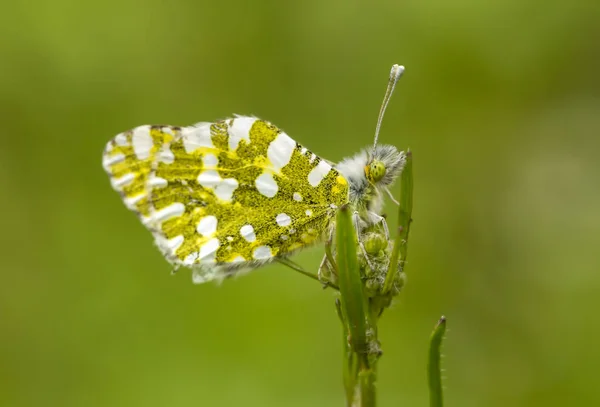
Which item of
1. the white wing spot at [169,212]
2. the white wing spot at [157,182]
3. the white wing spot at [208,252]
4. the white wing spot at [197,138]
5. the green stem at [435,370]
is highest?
the white wing spot at [197,138]

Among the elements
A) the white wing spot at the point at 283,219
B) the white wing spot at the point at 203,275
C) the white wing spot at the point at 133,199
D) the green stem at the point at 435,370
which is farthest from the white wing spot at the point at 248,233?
the green stem at the point at 435,370

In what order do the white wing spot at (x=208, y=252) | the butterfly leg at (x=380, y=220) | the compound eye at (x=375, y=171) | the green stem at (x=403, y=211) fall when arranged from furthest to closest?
the white wing spot at (x=208, y=252)
the compound eye at (x=375, y=171)
the butterfly leg at (x=380, y=220)
the green stem at (x=403, y=211)

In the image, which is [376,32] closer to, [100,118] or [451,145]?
[451,145]

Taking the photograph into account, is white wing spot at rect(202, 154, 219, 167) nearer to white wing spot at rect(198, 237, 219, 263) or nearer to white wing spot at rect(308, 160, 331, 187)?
white wing spot at rect(198, 237, 219, 263)

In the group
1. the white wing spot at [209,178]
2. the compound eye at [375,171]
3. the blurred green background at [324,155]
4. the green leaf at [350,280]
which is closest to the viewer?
the green leaf at [350,280]

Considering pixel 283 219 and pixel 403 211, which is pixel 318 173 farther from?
pixel 403 211

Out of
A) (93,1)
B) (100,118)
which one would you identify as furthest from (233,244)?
(93,1)

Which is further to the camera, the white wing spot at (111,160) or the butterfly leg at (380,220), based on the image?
the white wing spot at (111,160)

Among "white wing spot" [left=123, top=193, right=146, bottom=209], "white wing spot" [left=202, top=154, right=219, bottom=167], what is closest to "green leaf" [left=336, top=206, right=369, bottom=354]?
"white wing spot" [left=202, top=154, right=219, bottom=167]

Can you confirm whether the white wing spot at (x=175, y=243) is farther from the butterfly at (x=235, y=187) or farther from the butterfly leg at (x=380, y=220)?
the butterfly leg at (x=380, y=220)
